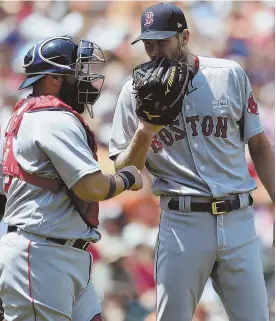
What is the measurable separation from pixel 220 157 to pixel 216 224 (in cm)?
31

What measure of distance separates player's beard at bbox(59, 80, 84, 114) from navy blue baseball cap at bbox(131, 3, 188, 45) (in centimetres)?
46

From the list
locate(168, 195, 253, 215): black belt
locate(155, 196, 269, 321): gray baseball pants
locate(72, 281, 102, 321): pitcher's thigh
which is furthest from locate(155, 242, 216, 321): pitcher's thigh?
locate(72, 281, 102, 321): pitcher's thigh

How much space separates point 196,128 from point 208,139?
0.25 ft

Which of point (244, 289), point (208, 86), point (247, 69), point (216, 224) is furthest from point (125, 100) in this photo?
point (247, 69)

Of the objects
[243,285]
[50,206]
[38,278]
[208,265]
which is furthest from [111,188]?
[243,285]

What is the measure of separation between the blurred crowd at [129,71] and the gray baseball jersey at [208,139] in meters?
1.36

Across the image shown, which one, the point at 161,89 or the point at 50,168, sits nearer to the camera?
the point at 50,168

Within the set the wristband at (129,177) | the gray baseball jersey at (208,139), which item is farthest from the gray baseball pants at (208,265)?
the wristband at (129,177)

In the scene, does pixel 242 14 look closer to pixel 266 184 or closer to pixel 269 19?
pixel 269 19

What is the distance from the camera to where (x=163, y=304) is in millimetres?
4012

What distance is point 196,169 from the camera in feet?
13.1

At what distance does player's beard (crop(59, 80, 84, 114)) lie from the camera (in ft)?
12.4

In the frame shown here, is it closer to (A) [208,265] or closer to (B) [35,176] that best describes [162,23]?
(B) [35,176]

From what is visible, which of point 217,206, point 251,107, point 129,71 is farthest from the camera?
point 129,71
